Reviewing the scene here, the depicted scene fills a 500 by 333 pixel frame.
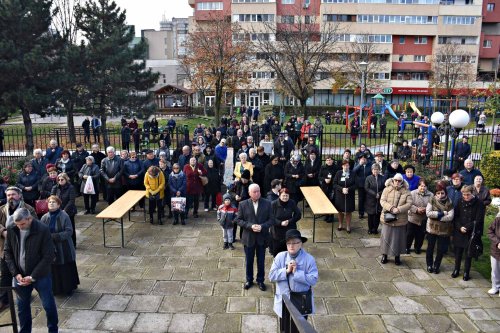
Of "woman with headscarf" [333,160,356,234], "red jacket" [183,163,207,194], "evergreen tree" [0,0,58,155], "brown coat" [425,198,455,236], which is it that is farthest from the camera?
"evergreen tree" [0,0,58,155]

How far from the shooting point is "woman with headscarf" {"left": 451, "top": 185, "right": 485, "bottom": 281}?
706 cm

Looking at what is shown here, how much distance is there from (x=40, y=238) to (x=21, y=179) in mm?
5429

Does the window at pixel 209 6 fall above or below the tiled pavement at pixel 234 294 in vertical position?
above

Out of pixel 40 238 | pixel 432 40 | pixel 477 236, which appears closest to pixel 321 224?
pixel 477 236

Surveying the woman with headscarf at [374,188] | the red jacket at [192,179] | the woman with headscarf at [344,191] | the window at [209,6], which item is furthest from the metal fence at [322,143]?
the window at [209,6]

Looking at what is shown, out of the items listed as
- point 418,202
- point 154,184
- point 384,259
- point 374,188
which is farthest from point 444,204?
point 154,184

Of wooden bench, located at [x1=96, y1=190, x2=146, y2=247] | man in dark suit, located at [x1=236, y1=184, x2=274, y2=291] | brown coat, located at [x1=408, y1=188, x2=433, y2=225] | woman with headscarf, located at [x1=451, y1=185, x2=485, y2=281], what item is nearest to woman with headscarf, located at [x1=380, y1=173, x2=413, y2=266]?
brown coat, located at [x1=408, y1=188, x2=433, y2=225]

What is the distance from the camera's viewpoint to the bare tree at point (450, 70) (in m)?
47.0

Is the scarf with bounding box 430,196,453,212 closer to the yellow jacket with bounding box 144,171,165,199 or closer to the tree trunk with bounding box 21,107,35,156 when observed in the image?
the yellow jacket with bounding box 144,171,165,199

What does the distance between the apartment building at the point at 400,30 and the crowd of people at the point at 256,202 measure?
4084cm

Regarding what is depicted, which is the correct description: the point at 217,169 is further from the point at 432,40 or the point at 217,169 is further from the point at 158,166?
the point at 432,40

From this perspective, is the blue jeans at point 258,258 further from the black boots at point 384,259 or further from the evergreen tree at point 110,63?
the evergreen tree at point 110,63

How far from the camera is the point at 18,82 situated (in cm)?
1762

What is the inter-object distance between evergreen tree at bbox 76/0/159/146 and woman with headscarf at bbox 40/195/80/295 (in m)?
15.0
